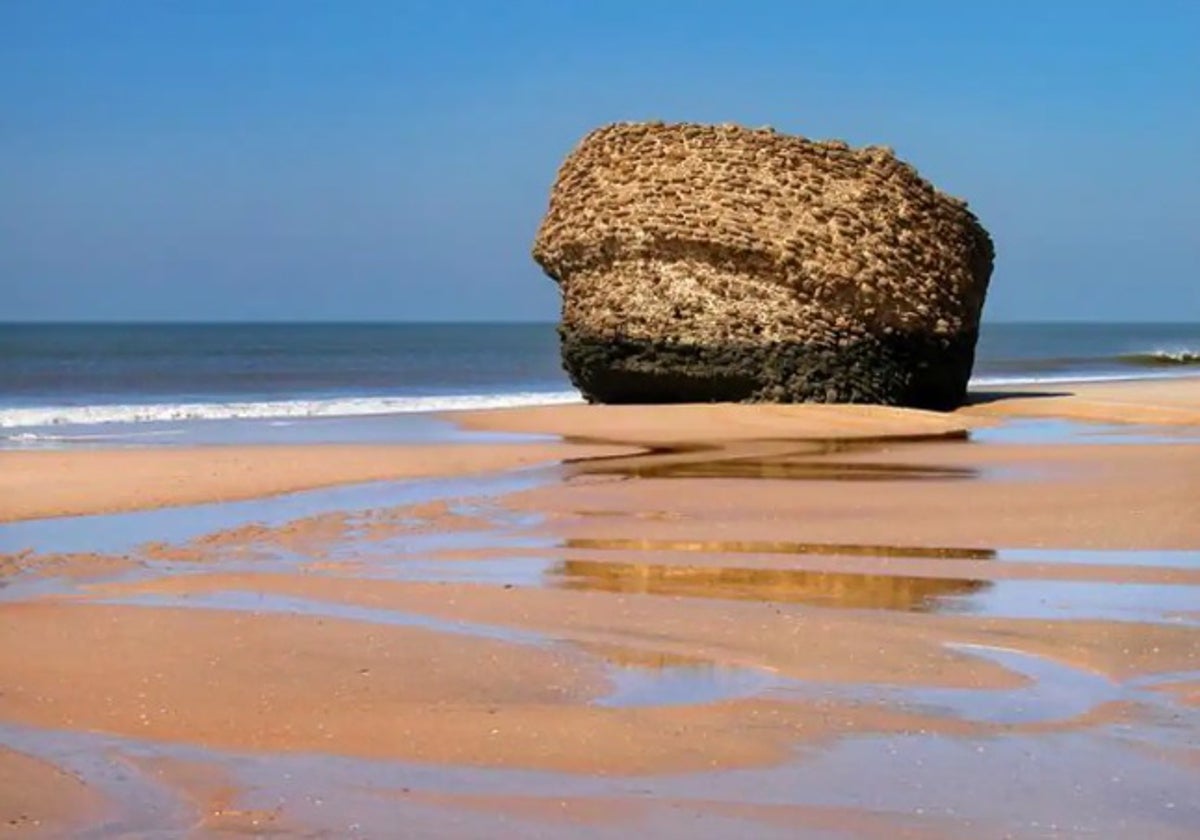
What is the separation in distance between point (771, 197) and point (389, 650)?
651 inches

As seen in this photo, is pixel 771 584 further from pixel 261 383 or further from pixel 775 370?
pixel 261 383

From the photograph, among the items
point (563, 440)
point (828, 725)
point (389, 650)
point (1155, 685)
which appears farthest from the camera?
point (563, 440)

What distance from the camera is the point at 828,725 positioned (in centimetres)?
596

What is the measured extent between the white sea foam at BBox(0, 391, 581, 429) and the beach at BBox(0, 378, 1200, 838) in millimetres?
11828

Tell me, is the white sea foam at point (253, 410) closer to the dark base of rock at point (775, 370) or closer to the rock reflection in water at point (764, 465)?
the dark base of rock at point (775, 370)

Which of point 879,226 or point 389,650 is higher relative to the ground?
point 879,226

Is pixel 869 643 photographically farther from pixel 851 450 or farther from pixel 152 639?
pixel 851 450

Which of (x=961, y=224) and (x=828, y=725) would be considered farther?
(x=961, y=224)

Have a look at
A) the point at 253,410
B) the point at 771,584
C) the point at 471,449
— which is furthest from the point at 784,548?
the point at 253,410

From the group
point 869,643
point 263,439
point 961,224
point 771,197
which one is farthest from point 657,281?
point 869,643

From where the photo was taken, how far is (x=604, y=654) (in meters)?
7.22

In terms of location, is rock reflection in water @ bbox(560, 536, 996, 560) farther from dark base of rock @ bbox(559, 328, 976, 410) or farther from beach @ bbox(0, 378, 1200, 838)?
dark base of rock @ bbox(559, 328, 976, 410)

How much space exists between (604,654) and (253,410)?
22454 mm

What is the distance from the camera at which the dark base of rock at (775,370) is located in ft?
76.3
